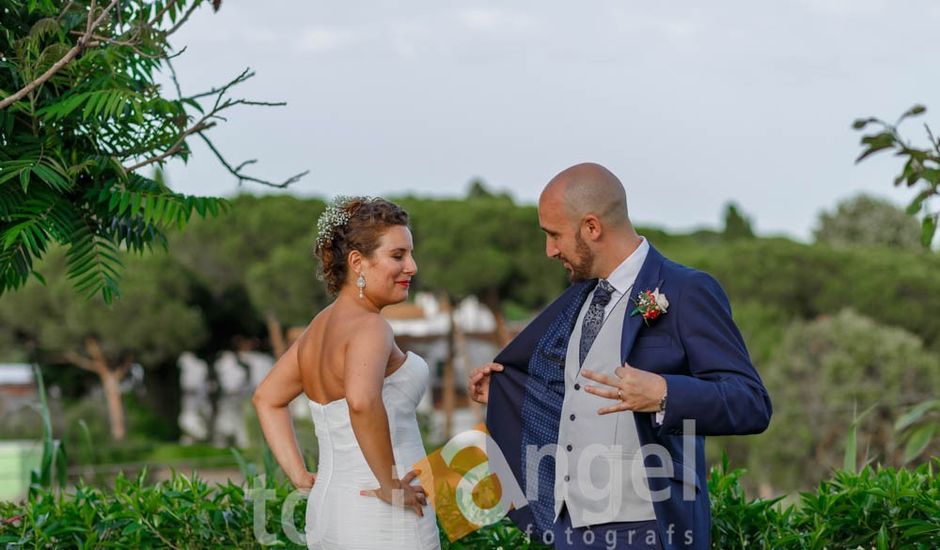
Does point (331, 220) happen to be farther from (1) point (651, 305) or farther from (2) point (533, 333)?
(1) point (651, 305)

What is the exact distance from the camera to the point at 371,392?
10.4 feet

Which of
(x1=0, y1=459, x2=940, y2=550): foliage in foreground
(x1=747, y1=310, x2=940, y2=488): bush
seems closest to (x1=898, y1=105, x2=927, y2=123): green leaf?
(x1=0, y1=459, x2=940, y2=550): foliage in foreground

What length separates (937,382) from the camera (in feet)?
72.0

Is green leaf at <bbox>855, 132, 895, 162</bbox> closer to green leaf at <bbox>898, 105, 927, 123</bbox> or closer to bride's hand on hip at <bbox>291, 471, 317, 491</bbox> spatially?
green leaf at <bbox>898, 105, 927, 123</bbox>

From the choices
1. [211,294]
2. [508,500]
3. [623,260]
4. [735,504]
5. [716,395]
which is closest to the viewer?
[716,395]

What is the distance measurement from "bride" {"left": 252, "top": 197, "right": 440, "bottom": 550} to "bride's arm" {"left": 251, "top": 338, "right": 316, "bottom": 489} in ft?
0.43

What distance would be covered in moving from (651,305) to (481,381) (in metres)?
0.73

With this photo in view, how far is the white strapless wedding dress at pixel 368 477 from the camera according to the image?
334 centimetres

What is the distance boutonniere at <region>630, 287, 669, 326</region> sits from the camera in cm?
319

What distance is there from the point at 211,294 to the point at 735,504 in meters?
31.1

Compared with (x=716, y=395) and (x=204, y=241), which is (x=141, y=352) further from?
(x=716, y=395)

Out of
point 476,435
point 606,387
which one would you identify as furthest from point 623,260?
point 476,435

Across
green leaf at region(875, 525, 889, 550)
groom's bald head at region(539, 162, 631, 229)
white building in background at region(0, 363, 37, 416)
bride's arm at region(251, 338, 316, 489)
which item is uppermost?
groom's bald head at region(539, 162, 631, 229)

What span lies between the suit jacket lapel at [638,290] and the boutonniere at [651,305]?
0.03 meters
